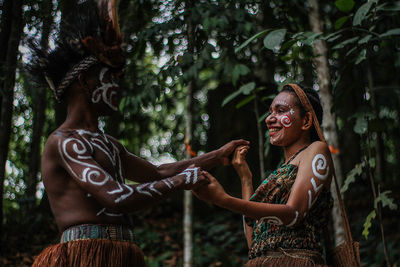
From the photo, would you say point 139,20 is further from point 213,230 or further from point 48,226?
point 213,230

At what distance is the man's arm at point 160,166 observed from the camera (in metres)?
3.08

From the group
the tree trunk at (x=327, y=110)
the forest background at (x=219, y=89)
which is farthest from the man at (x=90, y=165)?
the tree trunk at (x=327, y=110)

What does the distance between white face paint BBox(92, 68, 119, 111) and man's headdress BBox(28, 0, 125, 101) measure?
0.32 ft

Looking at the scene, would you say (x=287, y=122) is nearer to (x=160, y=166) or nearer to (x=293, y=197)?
(x=293, y=197)

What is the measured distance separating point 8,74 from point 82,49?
1276mm

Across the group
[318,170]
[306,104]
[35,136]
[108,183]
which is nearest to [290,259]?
[318,170]

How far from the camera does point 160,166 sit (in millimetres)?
3238

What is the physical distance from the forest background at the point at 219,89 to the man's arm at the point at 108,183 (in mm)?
769

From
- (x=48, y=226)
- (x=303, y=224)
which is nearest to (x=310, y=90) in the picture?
(x=303, y=224)

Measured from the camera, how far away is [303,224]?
2.65 meters

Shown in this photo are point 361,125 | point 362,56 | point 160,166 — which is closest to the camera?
point 160,166

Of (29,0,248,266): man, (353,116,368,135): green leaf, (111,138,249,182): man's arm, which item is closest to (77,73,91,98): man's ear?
(29,0,248,266): man

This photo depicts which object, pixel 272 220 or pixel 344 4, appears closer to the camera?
pixel 272 220

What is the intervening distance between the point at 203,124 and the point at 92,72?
7113mm
